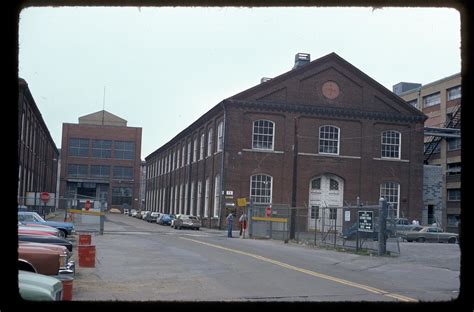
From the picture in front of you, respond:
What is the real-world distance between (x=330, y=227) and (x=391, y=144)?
2374 cm

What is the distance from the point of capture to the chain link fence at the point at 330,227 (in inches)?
867

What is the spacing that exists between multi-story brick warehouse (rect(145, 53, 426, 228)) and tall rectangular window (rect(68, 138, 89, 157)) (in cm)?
1891

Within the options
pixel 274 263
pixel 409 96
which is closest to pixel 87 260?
pixel 274 263

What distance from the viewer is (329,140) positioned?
47.1 metres

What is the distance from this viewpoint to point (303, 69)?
46656mm

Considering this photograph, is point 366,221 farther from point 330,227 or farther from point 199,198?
point 199,198

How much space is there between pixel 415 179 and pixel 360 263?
3042cm

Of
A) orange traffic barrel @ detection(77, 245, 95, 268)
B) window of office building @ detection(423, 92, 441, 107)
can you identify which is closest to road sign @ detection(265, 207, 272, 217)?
window of office building @ detection(423, 92, 441, 107)

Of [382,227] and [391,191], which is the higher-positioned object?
[391,191]

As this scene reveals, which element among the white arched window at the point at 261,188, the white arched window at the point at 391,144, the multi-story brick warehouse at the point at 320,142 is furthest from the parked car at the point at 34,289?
the white arched window at the point at 391,144

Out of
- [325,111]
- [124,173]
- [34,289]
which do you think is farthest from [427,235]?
[34,289]
